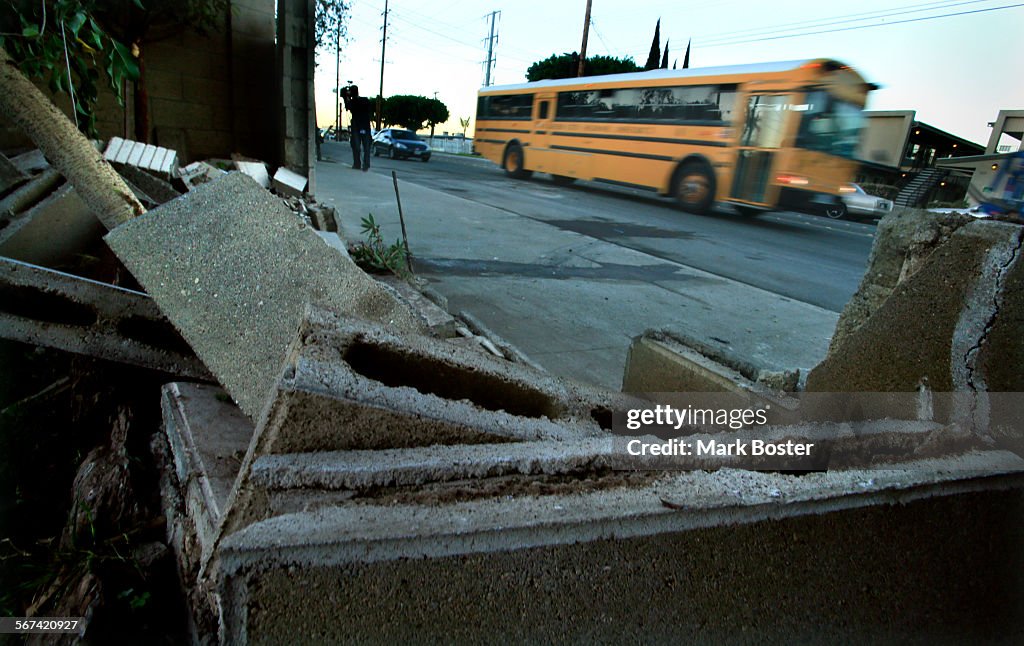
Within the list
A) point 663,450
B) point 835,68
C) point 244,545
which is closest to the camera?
point 244,545

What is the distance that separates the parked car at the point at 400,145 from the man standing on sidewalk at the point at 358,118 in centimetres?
868

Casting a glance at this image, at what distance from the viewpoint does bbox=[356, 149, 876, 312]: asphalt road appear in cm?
711

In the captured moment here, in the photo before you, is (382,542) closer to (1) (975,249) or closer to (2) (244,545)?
(2) (244,545)

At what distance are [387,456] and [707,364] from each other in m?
1.66

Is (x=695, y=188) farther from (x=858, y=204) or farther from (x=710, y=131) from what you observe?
(x=858, y=204)

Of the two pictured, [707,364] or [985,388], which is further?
[707,364]

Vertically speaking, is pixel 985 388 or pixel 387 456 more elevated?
pixel 985 388

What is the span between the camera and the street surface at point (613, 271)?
4.41m

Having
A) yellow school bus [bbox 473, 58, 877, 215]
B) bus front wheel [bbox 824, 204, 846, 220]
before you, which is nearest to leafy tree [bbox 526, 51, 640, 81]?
yellow school bus [bbox 473, 58, 877, 215]

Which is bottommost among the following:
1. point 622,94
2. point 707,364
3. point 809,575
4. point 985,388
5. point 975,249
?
point 809,575

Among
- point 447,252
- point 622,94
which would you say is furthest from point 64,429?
point 622,94

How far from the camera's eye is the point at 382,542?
1100 mm

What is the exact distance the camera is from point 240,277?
6.55 ft

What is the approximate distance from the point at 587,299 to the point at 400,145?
21696mm
